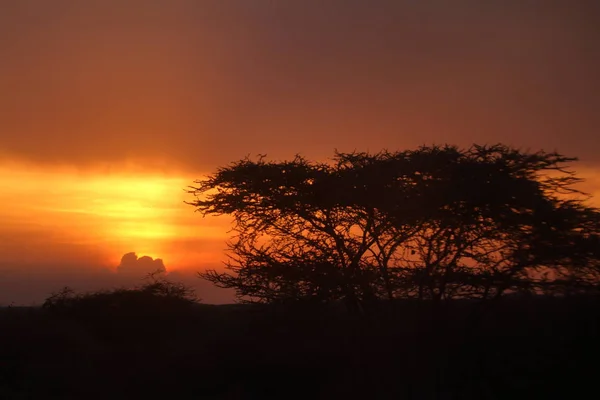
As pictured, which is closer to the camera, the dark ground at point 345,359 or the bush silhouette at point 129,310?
the dark ground at point 345,359

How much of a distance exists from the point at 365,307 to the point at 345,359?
3.80 m

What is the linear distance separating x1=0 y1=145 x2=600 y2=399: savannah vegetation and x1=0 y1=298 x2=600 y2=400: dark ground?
4 cm

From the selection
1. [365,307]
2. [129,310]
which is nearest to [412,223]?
[365,307]

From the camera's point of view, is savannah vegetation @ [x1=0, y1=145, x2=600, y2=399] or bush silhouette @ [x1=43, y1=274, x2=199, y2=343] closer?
savannah vegetation @ [x1=0, y1=145, x2=600, y2=399]

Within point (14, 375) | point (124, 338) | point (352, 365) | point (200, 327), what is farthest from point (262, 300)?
point (14, 375)

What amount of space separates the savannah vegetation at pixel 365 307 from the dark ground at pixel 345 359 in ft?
0.13

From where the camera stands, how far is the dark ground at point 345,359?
1141 centimetres

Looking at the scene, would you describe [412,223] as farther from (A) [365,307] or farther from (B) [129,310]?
(B) [129,310]

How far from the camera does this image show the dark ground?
11414mm

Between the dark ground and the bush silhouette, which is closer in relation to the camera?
the dark ground

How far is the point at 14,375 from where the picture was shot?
1230cm

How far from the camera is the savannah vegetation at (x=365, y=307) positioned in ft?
38.6

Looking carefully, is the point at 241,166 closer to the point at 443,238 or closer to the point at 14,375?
the point at 443,238

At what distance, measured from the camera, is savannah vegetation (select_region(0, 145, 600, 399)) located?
11.8m
